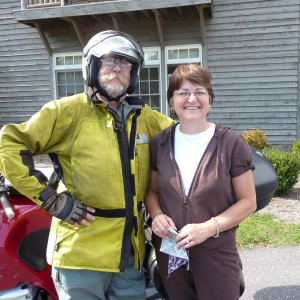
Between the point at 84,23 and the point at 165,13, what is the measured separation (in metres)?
2.11

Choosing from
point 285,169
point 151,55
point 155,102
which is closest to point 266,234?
point 285,169

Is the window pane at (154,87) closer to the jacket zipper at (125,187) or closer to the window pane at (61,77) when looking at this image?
the window pane at (61,77)

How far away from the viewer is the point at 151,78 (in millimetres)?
10000

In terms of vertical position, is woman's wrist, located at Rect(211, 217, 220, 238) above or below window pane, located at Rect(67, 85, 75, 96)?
below

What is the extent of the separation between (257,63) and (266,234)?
5679mm

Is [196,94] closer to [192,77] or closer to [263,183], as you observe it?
[192,77]

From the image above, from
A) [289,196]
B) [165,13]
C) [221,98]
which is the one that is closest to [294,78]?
[221,98]

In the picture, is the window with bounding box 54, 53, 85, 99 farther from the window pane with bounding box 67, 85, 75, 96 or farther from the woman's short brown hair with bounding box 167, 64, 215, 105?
the woman's short brown hair with bounding box 167, 64, 215, 105

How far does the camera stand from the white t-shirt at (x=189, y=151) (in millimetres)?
1798

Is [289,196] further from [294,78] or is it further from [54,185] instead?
[54,185]

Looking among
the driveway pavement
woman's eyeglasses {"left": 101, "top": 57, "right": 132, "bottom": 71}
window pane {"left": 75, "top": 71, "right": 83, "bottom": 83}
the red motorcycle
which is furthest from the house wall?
woman's eyeglasses {"left": 101, "top": 57, "right": 132, "bottom": 71}

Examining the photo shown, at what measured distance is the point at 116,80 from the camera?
6.24ft

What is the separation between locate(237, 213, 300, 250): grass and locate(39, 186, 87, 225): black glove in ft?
8.79

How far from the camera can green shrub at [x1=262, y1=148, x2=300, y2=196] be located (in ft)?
19.3
